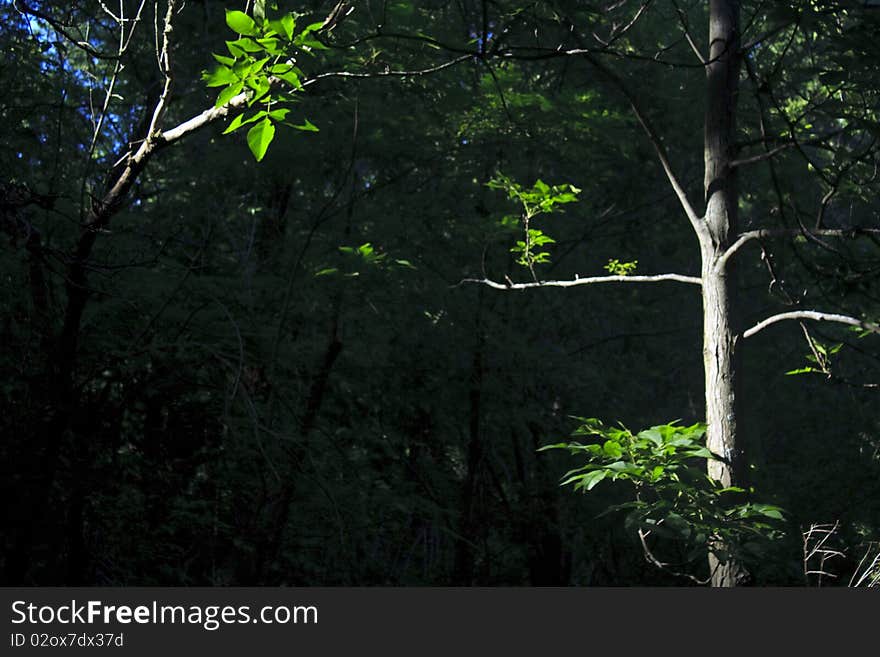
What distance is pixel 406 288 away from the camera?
22.7 feet

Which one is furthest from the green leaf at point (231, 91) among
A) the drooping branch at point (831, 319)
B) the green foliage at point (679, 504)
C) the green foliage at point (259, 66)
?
the drooping branch at point (831, 319)

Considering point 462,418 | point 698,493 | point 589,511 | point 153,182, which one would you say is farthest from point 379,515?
point 698,493

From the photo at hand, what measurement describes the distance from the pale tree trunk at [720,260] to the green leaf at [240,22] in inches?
86.7

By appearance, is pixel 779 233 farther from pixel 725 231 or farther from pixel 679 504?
pixel 679 504

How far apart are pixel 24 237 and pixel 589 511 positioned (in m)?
5.91

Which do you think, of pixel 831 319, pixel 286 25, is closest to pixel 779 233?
pixel 831 319

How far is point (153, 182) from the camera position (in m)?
7.16

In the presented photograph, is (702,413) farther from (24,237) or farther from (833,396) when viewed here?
(24,237)

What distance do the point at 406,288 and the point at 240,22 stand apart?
433cm

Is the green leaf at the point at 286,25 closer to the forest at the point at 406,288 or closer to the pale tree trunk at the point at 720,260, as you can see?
the forest at the point at 406,288

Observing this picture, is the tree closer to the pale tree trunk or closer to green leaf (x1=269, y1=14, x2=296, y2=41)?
the pale tree trunk

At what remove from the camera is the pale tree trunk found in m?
3.80

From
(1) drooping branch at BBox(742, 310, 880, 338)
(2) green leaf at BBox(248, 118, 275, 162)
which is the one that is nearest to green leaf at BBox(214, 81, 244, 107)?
(2) green leaf at BBox(248, 118, 275, 162)

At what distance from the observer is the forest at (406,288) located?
12.6 feet
